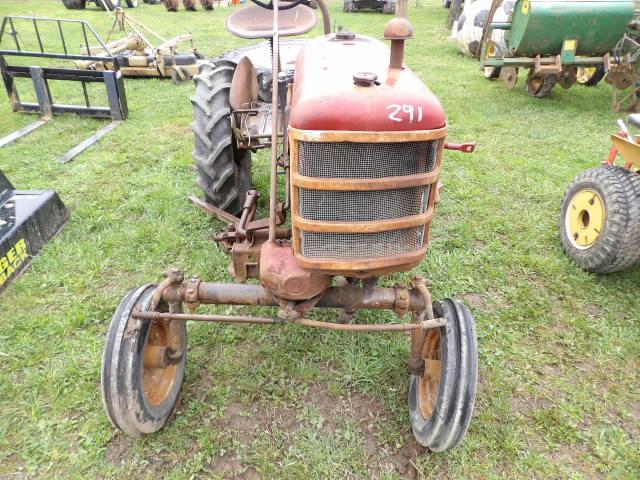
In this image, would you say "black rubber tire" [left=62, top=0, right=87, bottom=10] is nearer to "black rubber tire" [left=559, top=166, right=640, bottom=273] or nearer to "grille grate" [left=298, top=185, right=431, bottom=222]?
"black rubber tire" [left=559, top=166, right=640, bottom=273]

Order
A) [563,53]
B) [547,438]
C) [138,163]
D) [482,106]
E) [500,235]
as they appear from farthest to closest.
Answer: [482,106] → [563,53] → [138,163] → [500,235] → [547,438]

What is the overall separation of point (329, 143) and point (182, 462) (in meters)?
1.50

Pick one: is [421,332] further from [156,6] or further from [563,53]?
[156,6]

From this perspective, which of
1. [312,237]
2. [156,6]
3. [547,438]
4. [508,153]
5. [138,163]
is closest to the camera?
[312,237]

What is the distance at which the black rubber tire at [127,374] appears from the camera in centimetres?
192

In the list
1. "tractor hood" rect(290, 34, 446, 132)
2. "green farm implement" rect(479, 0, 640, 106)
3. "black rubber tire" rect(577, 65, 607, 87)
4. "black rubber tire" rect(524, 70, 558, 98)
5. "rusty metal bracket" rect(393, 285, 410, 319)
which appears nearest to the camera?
"tractor hood" rect(290, 34, 446, 132)

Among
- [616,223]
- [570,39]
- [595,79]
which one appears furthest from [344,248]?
[595,79]

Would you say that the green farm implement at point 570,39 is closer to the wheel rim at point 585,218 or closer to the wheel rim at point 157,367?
the wheel rim at point 585,218

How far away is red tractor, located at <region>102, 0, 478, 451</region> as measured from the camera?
1.63m

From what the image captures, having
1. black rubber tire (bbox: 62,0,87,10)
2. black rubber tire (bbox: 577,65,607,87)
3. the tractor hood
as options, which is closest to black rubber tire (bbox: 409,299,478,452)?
the tractor hood

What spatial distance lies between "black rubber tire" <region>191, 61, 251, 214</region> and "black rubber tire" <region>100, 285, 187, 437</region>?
1318mm

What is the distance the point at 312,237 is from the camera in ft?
5.86

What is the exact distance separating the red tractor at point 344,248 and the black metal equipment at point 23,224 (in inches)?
56.5

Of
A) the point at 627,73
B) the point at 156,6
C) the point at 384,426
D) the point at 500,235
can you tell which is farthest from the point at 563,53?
the point at 156,6
